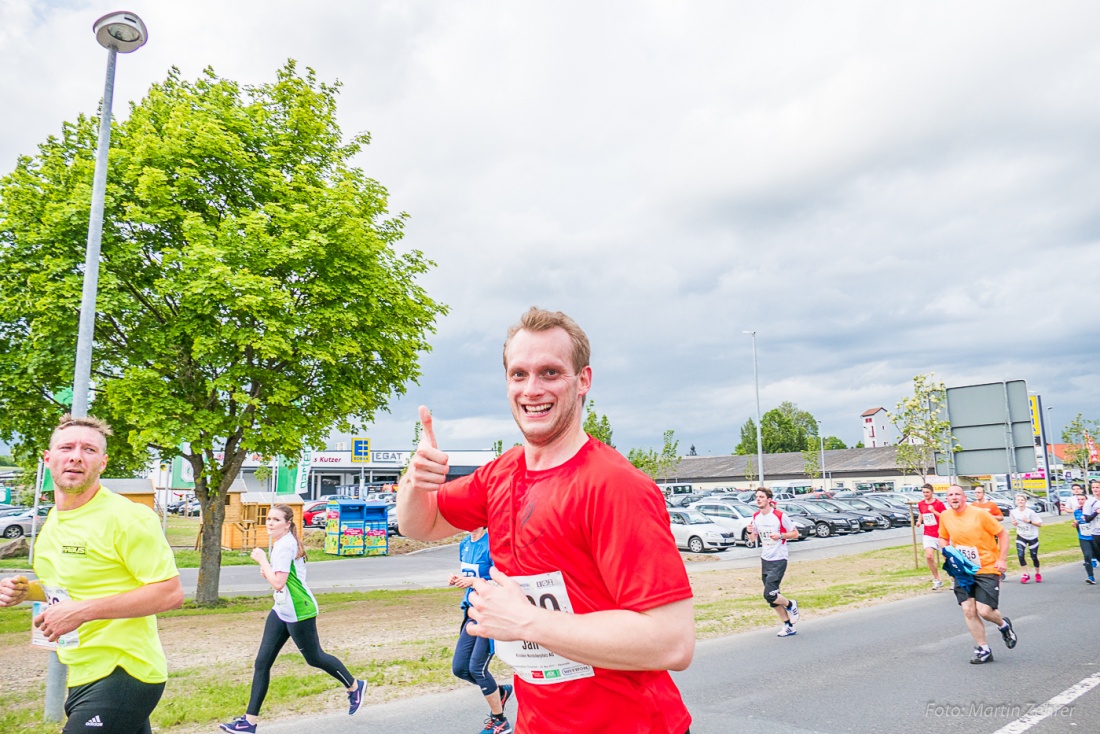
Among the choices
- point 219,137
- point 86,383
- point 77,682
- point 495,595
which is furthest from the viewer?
point 219,137

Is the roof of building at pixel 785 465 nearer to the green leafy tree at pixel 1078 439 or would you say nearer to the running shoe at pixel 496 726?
the green leafy tree at pixel 1078 439

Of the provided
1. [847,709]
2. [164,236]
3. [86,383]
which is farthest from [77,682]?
[164,236]

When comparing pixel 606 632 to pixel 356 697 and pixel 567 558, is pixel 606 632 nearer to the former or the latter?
pixel 567 558

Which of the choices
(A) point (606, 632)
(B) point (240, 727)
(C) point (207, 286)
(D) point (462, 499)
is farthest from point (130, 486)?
(A) point (606, 632)

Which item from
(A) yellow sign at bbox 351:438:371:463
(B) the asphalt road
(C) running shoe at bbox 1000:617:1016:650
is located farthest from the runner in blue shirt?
(A) yellow sign at bbox 351:438:371:463

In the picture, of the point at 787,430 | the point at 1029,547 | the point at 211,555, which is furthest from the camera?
the point at 787,430

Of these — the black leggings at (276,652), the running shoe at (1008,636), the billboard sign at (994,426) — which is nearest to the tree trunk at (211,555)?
the black leggings at (276,652)

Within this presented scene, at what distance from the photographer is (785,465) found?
309 ft

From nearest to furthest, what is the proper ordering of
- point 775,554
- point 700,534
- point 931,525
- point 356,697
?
point 356,697 → point 775,554 → point 931,525 → point 700,534

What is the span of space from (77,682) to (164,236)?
1214 centimetres

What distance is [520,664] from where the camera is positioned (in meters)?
2.29

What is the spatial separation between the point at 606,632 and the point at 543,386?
32.0 inches

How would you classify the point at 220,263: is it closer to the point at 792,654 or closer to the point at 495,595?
the point at 792,654

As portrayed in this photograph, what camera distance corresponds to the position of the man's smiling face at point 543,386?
93.4 inches
